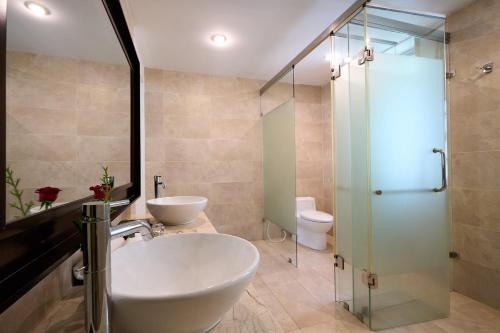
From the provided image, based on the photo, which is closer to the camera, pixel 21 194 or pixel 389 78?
pixel 21 194

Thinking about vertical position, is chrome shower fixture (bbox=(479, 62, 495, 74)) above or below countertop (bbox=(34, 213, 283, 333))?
above

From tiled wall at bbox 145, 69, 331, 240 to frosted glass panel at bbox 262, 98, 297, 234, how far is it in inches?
6.6

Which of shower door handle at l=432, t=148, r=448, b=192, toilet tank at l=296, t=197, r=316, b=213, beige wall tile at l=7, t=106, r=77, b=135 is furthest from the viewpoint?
toilet tank at l=296, t=197, r=316, b=213

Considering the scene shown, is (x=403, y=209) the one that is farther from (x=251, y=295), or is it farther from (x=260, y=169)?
(x=260, y=169)

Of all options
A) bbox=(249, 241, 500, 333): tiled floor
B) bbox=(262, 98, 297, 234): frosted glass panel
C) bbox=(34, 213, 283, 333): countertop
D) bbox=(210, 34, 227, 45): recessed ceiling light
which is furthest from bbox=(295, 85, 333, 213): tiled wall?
bbox=(34, 213, 283, 333): countertop

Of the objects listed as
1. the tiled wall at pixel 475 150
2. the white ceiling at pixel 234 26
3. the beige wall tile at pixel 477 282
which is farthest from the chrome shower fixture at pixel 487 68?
the beige wall tile at pixel 477 282

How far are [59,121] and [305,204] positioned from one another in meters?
2.92

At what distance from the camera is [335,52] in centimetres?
183

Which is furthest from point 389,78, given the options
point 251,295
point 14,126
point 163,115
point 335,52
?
point 163,115

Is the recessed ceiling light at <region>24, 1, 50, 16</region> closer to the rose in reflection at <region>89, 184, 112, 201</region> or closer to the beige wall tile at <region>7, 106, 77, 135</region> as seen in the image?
the beige wall tile at <region>7, 106, 77, 135</region>

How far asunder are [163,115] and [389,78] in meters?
2.36

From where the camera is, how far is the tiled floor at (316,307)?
5.01ft

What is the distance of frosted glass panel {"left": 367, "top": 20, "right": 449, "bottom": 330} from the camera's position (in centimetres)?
155

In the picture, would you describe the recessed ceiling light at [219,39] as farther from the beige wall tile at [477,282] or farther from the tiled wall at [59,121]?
the beige wall tile at [477,282]
